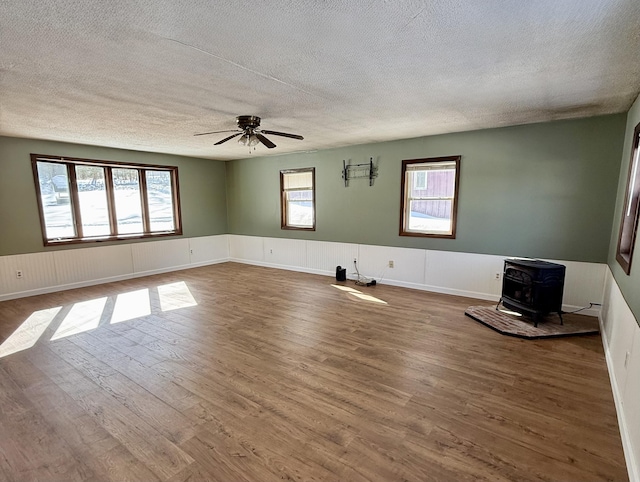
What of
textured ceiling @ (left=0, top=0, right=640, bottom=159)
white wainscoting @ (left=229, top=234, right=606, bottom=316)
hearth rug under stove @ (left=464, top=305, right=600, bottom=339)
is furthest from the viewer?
white wainscoting @ (left=229, top=234, right=606, bottom=316)

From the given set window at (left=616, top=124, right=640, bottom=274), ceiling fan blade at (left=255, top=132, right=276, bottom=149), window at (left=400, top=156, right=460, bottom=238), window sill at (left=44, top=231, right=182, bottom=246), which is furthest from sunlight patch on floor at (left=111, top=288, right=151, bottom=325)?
window at (left=616, top=124, right=640, bottom=274)

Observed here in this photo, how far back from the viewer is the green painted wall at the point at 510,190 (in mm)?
3879

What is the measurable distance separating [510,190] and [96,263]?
705 cm

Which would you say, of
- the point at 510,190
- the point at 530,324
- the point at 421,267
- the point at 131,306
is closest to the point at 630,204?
the point at 510,190

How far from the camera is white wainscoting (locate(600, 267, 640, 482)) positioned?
5.68 ft

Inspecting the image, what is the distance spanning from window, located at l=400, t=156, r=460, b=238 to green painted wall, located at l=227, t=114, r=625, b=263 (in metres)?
0.11

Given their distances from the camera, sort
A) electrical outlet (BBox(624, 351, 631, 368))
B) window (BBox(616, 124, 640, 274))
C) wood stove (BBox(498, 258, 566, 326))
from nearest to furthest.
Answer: electrical outlet (BBox(624, 351, 631, 368))
window (BBox(616, 124, 640, 274))
wood stove (BBox(498, 258, 566, 326))

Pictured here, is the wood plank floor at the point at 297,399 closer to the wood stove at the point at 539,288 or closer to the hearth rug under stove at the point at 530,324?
the hearth rug under stove at the point at 530,324

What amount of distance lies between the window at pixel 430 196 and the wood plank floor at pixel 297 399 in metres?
1.60

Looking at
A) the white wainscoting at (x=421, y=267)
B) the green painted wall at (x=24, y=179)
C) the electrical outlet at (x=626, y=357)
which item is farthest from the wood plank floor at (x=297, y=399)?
the green painted wall at (x=24, y=179)

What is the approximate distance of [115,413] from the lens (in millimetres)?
2209

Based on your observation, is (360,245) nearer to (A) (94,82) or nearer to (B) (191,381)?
(B) (191,381)

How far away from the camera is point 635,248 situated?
2289mm

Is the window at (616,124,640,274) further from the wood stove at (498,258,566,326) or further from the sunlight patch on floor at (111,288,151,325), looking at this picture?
the sunlight patch on floor at (111,288,151,325)
